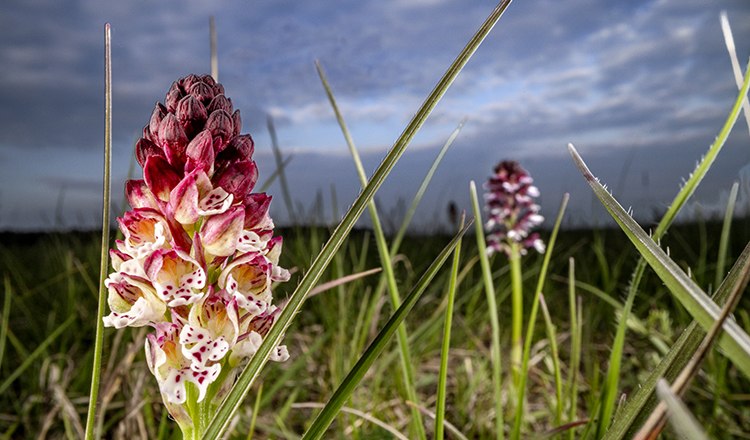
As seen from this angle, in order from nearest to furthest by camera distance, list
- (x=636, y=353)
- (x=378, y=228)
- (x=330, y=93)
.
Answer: (x=330, y=93) → (x=378, y=228) → (x=636, y=353)

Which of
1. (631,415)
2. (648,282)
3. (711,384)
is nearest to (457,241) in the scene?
(631,415)

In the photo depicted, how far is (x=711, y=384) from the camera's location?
3082mm

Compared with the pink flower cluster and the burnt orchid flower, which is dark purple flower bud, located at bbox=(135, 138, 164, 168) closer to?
the burnt orchid flower

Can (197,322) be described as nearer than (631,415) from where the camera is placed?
No

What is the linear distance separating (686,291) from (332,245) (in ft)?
1.21

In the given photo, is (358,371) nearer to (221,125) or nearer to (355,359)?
(221,125)

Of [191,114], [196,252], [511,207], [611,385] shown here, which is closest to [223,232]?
[196,252]

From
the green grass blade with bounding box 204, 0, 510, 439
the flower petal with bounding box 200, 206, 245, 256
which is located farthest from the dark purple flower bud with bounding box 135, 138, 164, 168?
the green grass blade with bounding box 204, 0, 510, 439

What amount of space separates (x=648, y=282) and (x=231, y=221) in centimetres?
472

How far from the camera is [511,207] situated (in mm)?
4094

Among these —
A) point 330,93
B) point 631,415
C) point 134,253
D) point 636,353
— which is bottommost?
point 636,353

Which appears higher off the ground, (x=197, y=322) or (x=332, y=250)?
(x=332, y=250)

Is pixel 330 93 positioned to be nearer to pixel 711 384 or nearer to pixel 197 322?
pixel 197 322

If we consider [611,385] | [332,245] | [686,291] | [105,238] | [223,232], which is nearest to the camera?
[686,291]
